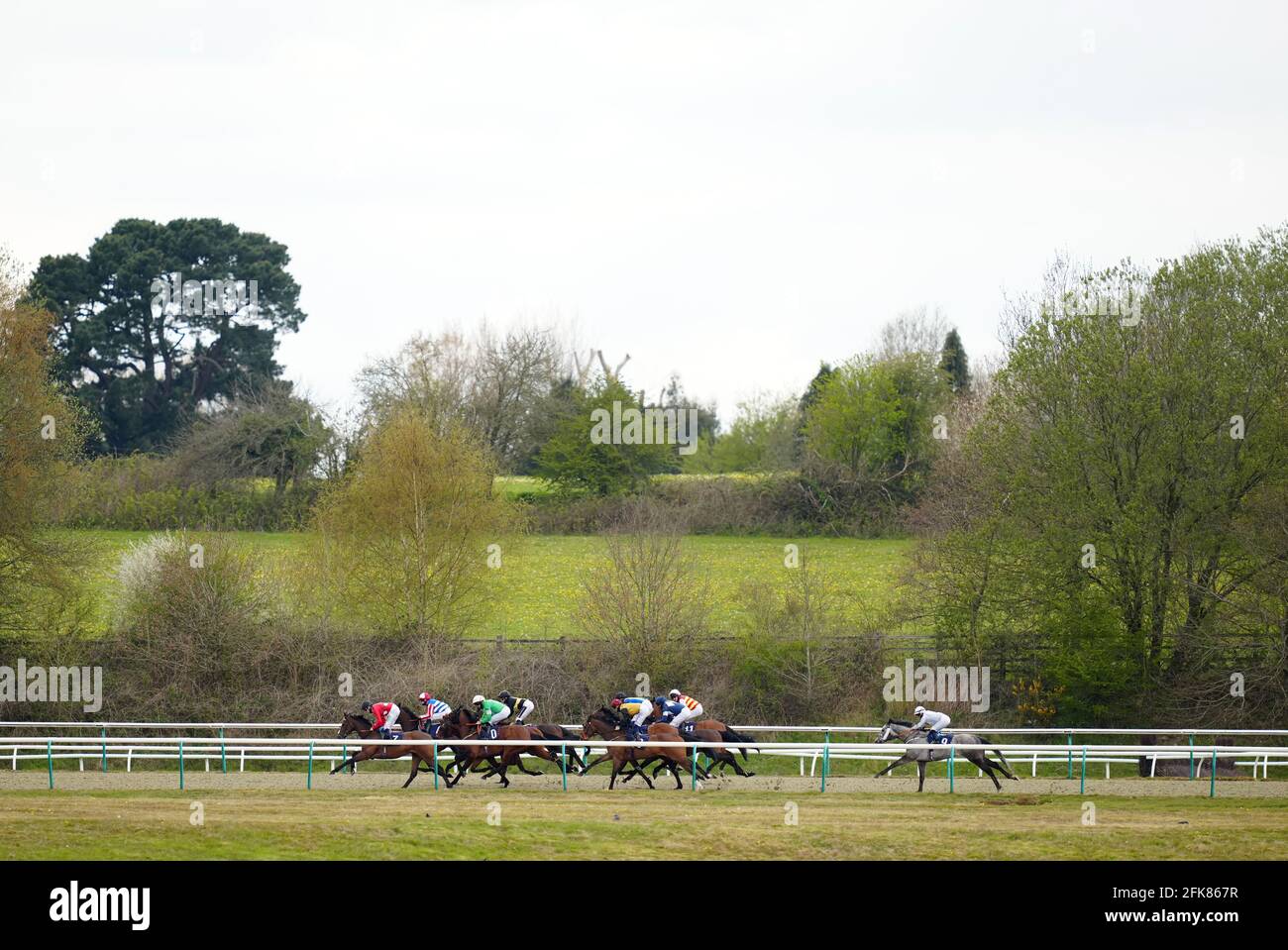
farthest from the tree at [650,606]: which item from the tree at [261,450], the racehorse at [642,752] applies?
the tree at [261,450]

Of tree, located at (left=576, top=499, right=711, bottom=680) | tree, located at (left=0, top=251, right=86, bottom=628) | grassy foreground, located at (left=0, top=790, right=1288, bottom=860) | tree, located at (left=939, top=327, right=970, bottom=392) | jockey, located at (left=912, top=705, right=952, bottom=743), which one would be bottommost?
grassy foreground, located at (left=0, top=790, right=1288, bottom=860)

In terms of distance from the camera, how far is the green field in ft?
110

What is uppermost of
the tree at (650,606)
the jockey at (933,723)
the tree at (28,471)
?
the tree at (28,471)

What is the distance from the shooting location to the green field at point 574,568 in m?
33.6

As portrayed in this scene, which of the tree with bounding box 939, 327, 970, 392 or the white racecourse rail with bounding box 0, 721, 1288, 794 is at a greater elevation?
the tree with bounding box 939, 327, 970, 392

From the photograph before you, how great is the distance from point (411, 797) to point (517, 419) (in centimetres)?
3512

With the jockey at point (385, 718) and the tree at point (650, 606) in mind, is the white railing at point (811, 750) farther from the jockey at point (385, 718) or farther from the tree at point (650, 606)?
the tree at point (650, 606)

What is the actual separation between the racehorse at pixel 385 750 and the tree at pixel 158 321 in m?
35.6

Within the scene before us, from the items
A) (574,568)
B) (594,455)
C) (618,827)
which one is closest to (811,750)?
(618,827)

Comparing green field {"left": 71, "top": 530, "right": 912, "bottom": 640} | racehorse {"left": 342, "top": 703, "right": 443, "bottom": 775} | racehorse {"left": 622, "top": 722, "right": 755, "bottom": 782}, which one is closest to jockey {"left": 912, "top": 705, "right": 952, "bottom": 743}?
racehorse {"left": 622, "top": 722, "right": 755, "bottom": 782}

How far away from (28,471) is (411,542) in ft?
25.6

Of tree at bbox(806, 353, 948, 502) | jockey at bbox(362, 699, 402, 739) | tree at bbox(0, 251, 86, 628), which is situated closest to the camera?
jockey at bbox(362, 699, 402, 739)

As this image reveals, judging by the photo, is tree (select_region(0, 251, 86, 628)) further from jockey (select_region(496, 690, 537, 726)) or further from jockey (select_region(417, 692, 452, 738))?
jockey (select_region(496, 690, 537, 726))

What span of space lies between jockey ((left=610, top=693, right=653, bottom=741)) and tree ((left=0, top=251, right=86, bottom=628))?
47.7 feet
